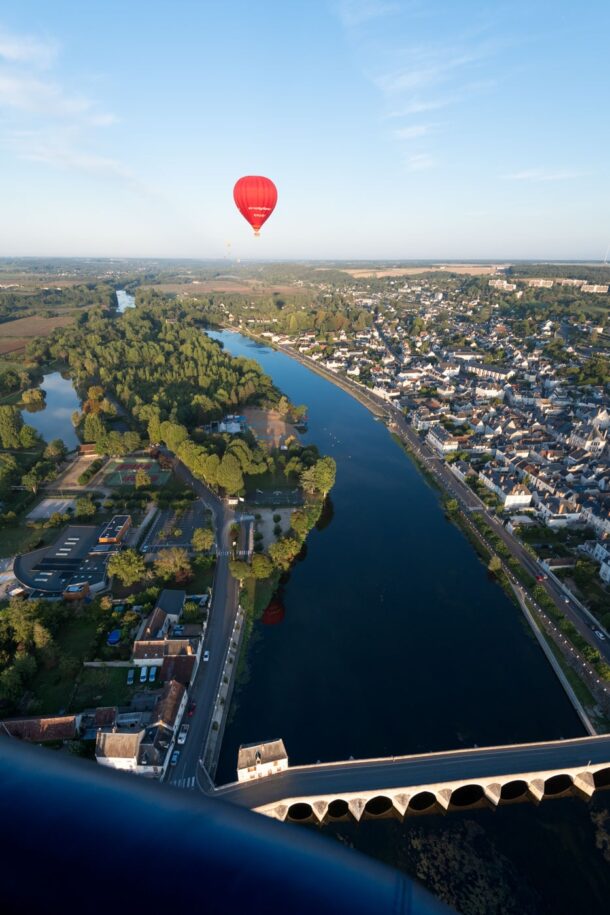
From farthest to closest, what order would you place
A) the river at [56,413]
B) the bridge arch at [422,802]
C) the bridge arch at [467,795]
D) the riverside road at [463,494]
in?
the river at [56,413] < the riverside road at [463,494] < the bridge arch at [467,795] < the bridge arch at [422,802]

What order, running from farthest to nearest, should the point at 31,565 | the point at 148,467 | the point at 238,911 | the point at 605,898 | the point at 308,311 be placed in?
1. the point at 308,311
2. the point at 148,467
3. the point at 31,565
4. the point at 605,898
5. the point at 238,911

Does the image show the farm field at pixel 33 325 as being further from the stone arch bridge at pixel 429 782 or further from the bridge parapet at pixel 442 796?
the bridge parapet at pixel 442 796

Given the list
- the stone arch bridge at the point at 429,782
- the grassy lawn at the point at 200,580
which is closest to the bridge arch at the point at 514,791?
the stone arch bridge at the point at 429,782

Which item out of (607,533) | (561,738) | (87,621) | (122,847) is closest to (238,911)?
(122,847)

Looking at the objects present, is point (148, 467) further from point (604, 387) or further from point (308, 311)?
point (308, 311)

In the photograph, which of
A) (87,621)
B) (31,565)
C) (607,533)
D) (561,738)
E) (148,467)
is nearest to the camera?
(561,738)

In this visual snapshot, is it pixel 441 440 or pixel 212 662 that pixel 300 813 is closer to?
pixel 212 662

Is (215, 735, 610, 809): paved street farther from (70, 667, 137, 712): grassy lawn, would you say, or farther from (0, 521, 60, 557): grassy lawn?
(0, 521, 60, 557): grassy lawn

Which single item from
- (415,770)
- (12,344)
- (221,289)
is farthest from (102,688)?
(221,289)
